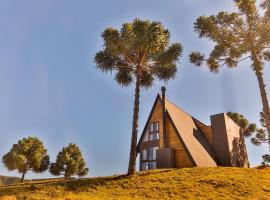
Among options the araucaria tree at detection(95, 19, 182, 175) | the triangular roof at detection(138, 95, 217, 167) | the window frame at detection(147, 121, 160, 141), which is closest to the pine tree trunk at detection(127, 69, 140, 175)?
the araucaria tree at detection(95, 19, 182, 175)

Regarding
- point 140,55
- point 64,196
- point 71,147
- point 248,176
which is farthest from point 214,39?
point 71,147

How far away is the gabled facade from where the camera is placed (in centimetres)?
2780

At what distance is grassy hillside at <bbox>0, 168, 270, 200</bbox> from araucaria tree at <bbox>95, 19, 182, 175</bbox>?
2.60m

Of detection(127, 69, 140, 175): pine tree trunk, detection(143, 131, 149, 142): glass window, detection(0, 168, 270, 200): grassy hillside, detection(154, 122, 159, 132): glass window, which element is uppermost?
detection(154, 122, 159, 132): glass window

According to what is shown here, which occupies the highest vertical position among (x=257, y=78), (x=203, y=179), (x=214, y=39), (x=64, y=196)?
(x=214, y=39)

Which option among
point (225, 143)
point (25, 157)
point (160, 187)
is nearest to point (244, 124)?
point (225, 143)

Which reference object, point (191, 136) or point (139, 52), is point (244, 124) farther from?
point (139, 52)

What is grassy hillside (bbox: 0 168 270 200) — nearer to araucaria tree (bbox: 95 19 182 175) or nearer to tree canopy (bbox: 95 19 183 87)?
araucaria tree (bbox: 95 19 182 175)

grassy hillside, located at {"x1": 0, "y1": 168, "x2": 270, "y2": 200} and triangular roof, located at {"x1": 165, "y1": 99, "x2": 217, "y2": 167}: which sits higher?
triangular roof, located at {"x1": 165, "y1": 99, "x2": 217, "y2": 167}

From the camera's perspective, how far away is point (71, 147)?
146 feet

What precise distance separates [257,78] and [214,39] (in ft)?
20.7

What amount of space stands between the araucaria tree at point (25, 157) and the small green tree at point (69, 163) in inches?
99.3

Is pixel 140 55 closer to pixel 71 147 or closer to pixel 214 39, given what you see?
pixel 214 39

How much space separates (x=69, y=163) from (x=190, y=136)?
2141 cm
